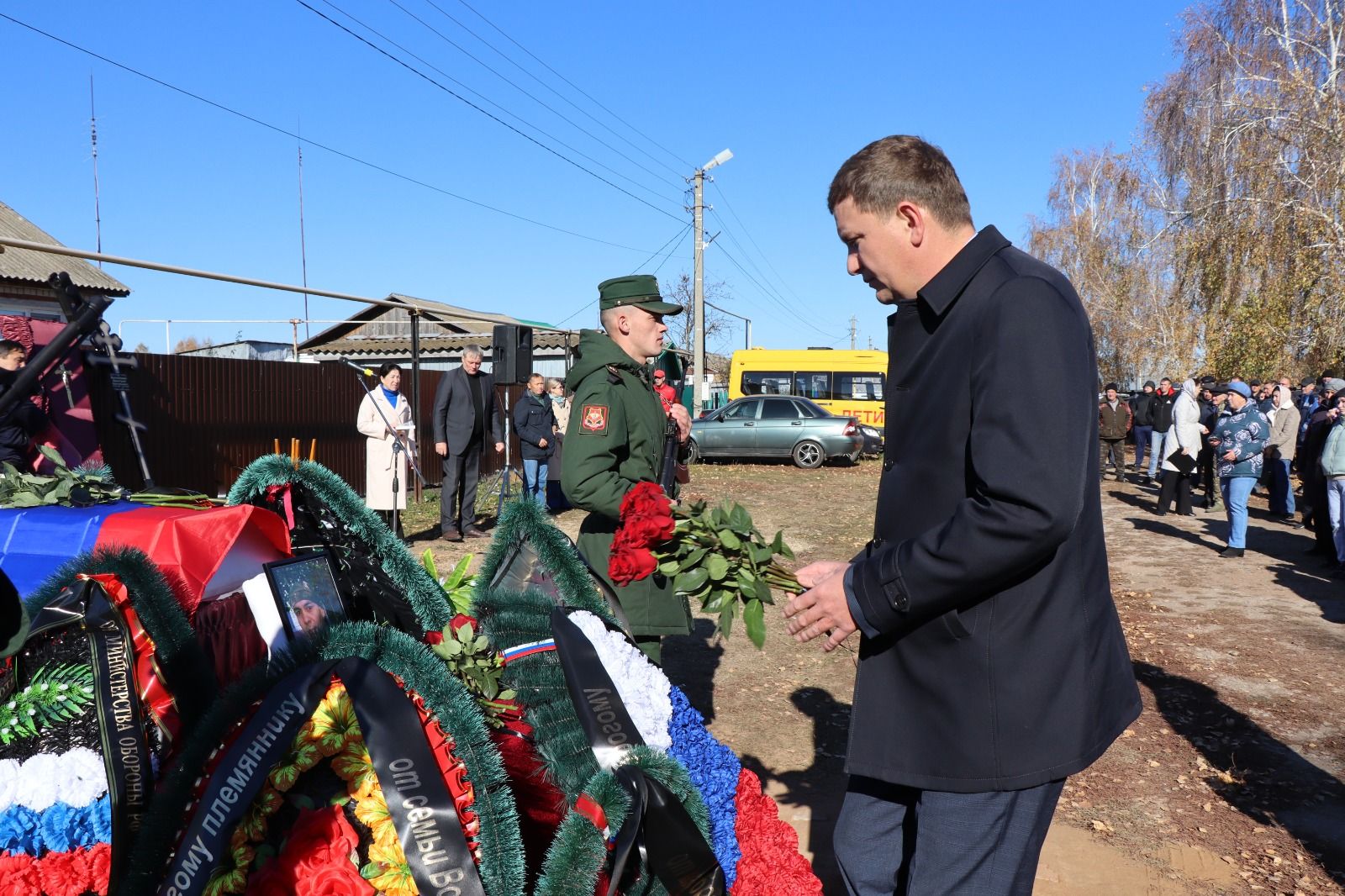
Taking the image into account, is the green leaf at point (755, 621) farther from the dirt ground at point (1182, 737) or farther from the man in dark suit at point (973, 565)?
the dirt ground at point (1182, 737)

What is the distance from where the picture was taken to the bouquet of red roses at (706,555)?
90.4 inches

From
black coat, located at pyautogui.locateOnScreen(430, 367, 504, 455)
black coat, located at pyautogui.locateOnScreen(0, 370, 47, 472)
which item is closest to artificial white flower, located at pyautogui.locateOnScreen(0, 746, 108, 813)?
black coat, located at pyautogui.locateOnScreen(0, 370, 47, 472)

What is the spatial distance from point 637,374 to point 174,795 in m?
2.03

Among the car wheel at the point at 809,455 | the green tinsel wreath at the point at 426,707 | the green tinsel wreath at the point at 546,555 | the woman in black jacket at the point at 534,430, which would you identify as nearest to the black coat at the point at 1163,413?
the car wheel at the point at 809,455

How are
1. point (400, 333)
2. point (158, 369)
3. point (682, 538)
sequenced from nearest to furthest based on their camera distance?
1. point (682, 538)
2. point (158, 369)
3. point (400, 333)

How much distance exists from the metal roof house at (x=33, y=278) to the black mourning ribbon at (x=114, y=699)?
18279mm

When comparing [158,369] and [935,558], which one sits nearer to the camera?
[935,558]

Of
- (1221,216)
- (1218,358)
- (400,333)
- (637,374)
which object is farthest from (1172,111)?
(637,374)

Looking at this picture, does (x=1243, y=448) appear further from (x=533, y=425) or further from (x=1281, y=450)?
(x=533, y=425)

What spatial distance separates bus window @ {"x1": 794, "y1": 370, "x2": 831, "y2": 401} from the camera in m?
26.6

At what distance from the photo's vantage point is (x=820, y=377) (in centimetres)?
2666

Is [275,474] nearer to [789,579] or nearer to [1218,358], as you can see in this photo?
[789,579]

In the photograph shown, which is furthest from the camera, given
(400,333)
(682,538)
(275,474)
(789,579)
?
(400,333)

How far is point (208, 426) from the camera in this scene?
465 inches
